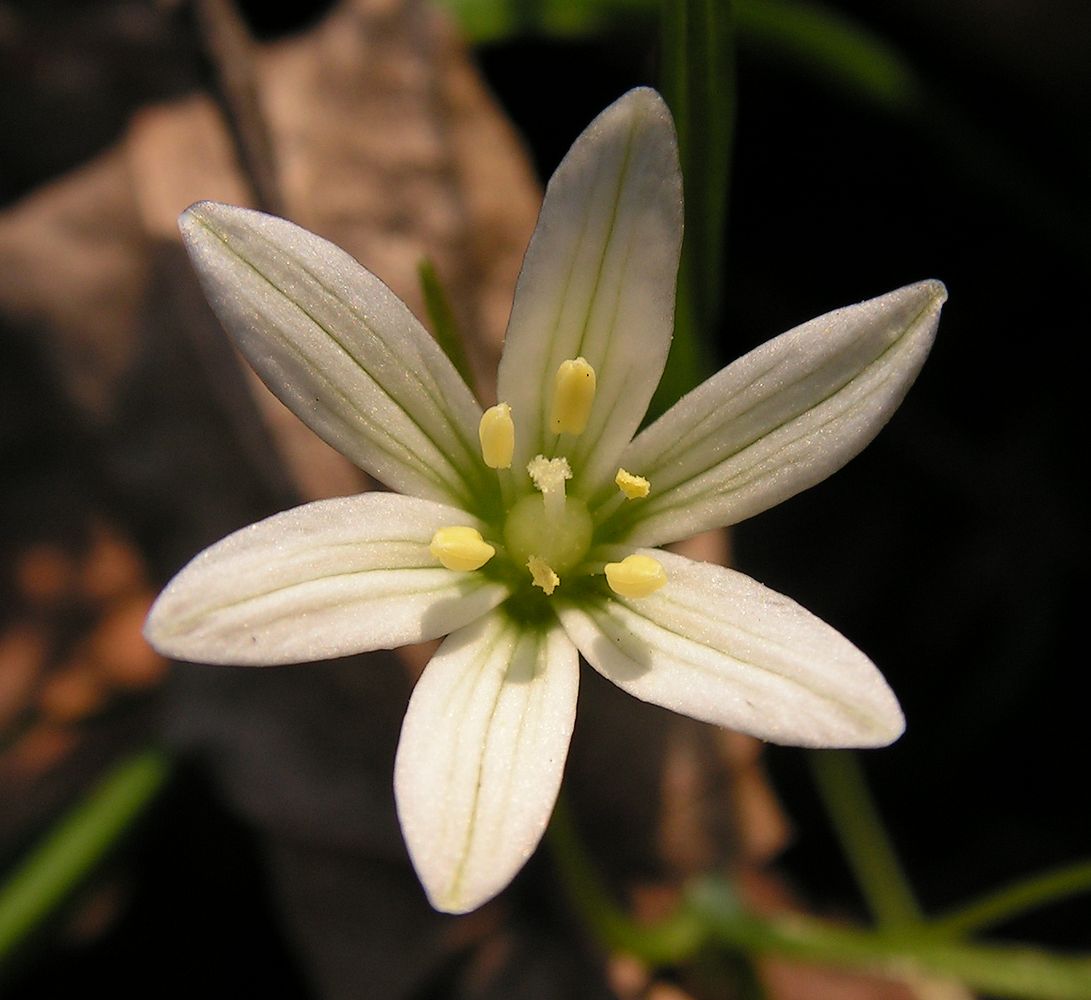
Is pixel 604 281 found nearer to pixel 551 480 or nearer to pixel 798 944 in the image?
pixel 551 480

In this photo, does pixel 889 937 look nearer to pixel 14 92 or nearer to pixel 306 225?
Result: pixel 306 225

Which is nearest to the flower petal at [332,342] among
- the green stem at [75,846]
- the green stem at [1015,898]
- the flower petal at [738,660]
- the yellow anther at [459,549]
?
the yellow anther at [459,549]

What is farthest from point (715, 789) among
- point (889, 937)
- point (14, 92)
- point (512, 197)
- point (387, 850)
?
point (14, 92)

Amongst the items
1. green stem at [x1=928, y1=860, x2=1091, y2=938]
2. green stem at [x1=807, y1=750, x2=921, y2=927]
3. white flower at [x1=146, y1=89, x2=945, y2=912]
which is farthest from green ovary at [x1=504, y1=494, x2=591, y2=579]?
green stem at [x1=928, y1=860, x2=1091, y2=938]

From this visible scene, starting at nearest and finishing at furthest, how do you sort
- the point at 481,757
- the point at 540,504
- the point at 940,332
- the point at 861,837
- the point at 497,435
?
1. the point at 481,757
2. the point at 497,435
3. the point at 540,504
4. the point at 861,837
5. the point at 940,332

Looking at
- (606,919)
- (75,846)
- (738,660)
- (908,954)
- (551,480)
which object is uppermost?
(551,480)

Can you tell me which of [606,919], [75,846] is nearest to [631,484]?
[606,919]

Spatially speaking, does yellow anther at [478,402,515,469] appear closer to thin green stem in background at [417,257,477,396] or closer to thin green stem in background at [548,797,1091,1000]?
thin green stem in background at [417,257,477,396]
